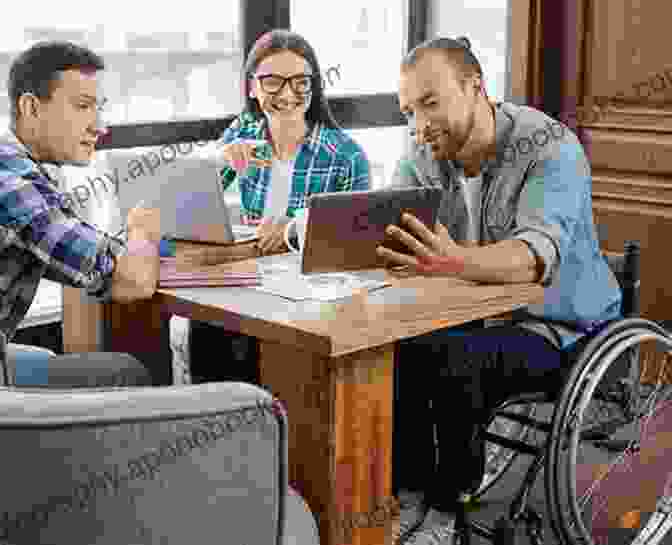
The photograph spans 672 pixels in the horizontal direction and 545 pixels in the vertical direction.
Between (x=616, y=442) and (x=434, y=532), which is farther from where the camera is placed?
(x=434, y=532)

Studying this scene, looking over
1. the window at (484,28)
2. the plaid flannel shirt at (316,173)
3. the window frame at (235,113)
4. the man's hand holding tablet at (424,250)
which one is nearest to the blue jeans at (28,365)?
the man's hand holding tablet at (424,250)

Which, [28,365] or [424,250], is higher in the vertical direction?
[424,250]

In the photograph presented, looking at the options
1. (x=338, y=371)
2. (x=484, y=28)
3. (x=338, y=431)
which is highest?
(x=484, y=28)

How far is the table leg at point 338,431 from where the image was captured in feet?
5.57

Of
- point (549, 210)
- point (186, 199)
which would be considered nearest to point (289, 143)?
point (186, 199)

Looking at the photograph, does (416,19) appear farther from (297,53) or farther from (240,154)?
(240,154)

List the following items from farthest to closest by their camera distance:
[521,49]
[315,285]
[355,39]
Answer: [355,39], [521,49], [315,285]

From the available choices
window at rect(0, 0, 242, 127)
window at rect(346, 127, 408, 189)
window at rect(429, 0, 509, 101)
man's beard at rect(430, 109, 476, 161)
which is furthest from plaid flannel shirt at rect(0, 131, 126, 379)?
window at rect(429, 0, 509, 101)

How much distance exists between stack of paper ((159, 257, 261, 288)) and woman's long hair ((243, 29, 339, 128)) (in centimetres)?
94

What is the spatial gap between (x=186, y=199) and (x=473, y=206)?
648 millimetres

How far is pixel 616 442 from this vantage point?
2107 mm

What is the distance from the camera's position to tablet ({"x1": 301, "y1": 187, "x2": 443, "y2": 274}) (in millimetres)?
1851

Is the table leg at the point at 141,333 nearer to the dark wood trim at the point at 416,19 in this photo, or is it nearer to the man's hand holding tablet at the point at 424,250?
the man's hand holding tablet at the point at 424,250

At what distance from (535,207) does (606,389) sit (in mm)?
421
